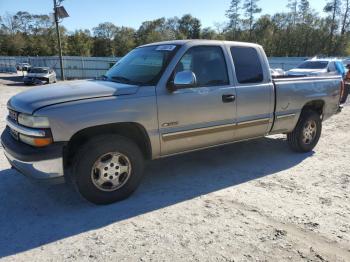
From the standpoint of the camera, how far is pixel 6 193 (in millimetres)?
4543

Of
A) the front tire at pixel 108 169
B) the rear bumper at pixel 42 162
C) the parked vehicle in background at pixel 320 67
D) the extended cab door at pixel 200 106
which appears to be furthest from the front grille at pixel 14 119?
the parked vehicle in background at pixel 320 67

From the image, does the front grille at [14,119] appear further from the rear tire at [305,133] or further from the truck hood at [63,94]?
the rear tire at [305,133]

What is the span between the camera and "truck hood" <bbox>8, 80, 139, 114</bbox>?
3783 millimetres

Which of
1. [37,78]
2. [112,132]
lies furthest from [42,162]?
[37,78]

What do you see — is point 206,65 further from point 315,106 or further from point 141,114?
point 315,106

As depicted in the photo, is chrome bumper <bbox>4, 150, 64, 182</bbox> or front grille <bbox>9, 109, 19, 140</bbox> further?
front grille <bbox>9, 109, 19, 140</bbox>

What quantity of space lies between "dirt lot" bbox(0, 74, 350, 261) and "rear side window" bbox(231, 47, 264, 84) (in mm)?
1441

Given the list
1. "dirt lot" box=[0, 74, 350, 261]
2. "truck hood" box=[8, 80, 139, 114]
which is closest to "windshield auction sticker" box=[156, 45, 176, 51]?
"truck hood" box=[8, 80, 139, 114]

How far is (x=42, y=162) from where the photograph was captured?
368cm

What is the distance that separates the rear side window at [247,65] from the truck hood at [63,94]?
5.80 feet

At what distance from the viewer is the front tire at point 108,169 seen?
3.93m

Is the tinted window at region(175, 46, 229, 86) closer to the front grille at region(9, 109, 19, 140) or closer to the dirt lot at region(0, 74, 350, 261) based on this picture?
the dirt lot at region(0, 74, 350, 261)

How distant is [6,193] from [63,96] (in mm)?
1684

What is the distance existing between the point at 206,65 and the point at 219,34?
83.0 metres
